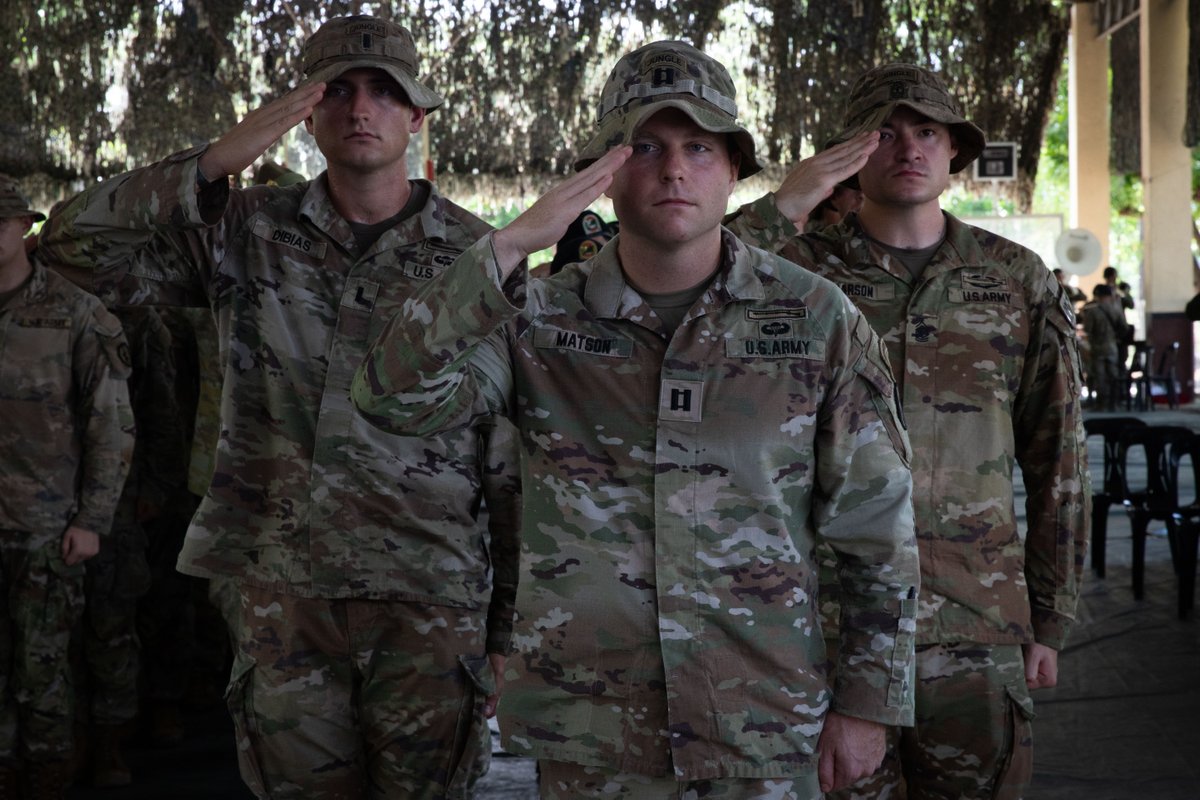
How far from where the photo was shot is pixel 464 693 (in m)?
2.81

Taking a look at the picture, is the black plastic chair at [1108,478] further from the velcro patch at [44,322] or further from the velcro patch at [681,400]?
the velcro patch at [681,400]

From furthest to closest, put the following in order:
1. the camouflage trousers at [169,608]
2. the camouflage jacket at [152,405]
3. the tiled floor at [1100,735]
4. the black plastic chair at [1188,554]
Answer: the black plastic chair at [1188,554] → the camouflage trousers at [169,608] → the camouflage jacket at [152,405] → the tiled floor at [1100,735]

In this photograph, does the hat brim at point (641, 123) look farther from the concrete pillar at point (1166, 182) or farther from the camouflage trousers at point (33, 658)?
the concrete pillar at point (1166, 182)

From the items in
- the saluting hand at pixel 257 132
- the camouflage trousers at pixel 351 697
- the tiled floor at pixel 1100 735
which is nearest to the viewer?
the saluting hand at pixel 257 132

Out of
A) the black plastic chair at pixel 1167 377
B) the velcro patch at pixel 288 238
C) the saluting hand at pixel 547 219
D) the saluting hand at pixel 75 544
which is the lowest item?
the saluting hand at pixel 75 544

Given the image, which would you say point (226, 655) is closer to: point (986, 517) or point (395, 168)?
point (395, 168)

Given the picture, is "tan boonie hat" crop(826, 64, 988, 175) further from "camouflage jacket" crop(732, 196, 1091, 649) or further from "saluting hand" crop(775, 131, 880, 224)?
"camouflage jacket" crop(732, 196, 1091, 649)

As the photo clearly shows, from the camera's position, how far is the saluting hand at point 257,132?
2.44 meters

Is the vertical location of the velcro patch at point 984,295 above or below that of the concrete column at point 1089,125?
below

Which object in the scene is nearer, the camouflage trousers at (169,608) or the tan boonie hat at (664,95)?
the tan boonie hat at (664,95)

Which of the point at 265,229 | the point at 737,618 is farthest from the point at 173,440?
the point at 737,618

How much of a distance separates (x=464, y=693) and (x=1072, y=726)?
3383 millimetres

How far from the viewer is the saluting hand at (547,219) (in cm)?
185

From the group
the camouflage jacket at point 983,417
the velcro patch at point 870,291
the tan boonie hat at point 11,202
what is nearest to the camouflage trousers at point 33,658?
the tan boonie hat at point 11,202
